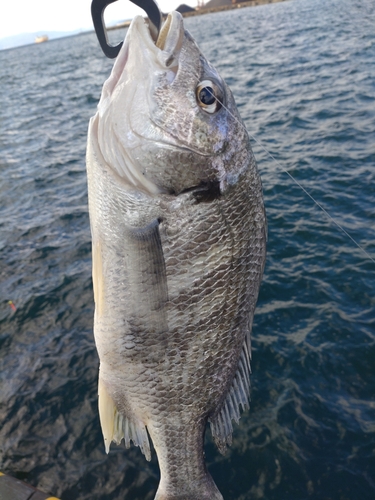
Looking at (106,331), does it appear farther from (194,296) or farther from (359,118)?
(359,118)

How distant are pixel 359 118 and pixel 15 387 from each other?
10401 mm

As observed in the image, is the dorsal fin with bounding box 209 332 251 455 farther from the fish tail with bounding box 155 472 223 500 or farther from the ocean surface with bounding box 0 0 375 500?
the ocean surface with bounding box 0 0 375 500

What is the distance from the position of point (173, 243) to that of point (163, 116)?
679 mm

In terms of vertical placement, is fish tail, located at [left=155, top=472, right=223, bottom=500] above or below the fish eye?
below

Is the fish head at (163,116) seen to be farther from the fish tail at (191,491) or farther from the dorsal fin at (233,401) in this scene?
the fish tail at (191,491)

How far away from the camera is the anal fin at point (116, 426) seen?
2.50 metres

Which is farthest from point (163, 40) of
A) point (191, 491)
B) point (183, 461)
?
point (191, 491)

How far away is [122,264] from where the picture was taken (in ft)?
7.22

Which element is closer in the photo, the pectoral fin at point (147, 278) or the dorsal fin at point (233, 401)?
the pectoral fin at point (147, 278)

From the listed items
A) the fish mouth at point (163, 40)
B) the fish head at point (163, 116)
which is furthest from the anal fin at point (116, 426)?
the fish mouth at point (163, 40)

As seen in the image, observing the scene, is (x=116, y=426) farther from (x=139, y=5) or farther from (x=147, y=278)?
(x=139, y=5)

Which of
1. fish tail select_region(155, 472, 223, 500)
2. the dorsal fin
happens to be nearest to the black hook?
the dorsal fin

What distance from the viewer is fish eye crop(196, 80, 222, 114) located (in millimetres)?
2066

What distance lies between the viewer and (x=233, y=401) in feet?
8.20
